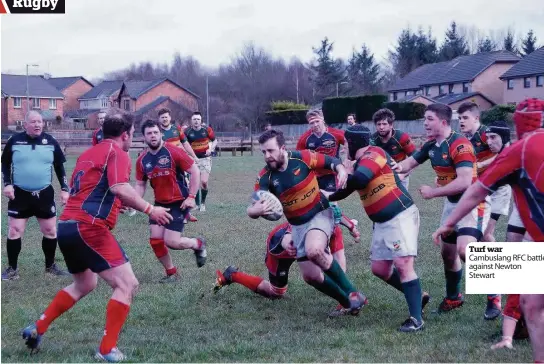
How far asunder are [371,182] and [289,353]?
1.81 meters

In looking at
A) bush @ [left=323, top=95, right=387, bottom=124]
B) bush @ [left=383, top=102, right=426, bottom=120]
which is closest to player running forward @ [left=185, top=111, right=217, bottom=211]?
bush @ [left=383, top=102, right=426, bottom=120]

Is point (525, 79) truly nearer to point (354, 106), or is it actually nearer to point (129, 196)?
point (354, 106)

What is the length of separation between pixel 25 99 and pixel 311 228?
56.2 metres

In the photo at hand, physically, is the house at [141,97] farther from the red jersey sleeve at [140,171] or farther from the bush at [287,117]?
the red jersey sleeve at [140,171]

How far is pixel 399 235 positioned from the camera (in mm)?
6469

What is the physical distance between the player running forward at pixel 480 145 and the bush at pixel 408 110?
4007 cm

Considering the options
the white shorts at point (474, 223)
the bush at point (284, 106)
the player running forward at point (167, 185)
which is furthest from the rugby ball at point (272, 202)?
the bush at point (284, 106)

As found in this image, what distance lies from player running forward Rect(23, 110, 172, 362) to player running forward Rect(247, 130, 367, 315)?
1.34 meters

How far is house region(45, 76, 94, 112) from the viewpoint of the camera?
72.4 meters

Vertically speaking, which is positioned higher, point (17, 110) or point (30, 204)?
point (17, 110)

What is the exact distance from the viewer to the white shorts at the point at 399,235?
21.2ft

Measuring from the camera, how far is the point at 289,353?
5.78 metres

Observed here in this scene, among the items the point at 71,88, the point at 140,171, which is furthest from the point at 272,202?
the point at 71,88

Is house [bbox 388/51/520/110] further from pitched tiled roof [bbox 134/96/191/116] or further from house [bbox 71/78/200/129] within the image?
pitched tiled roof [bbox 134/96/191/116]
